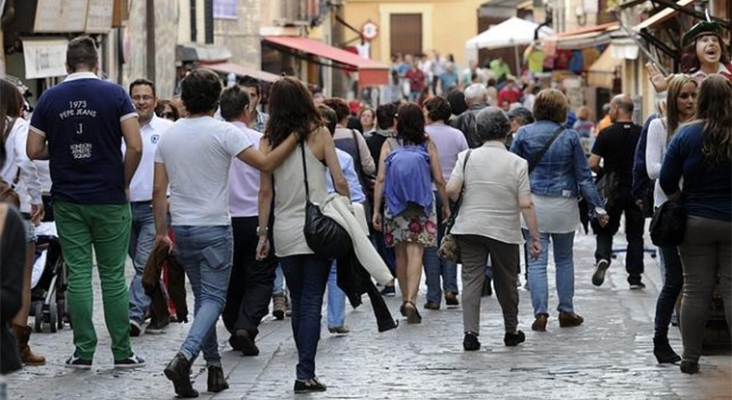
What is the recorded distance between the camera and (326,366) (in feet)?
39.1

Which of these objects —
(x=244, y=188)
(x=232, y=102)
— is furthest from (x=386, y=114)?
(x=232, y=102)

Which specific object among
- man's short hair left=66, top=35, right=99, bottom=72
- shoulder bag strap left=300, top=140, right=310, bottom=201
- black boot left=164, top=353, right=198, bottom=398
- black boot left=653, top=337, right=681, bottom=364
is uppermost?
man's short hair left=66, top=35, right=99, bottom=72


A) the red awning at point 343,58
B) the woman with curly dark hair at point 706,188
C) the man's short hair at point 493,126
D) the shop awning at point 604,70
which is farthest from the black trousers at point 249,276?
the shop awning at point 604,70

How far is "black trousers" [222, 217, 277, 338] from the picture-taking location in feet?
40.6

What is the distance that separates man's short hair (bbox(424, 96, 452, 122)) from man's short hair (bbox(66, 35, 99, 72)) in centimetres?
526

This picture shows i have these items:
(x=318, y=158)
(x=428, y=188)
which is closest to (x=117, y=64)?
(x=428, y=188)

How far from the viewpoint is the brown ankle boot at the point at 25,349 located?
38.0 ft

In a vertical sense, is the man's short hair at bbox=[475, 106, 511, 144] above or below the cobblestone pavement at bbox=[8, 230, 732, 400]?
above

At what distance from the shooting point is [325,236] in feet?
34.7

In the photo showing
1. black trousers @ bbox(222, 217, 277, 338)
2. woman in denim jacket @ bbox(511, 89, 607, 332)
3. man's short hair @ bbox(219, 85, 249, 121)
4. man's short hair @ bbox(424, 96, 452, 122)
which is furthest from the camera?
man's short hair @ bbox(424, 96, 452, 122)

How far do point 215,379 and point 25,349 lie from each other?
1.54 meters

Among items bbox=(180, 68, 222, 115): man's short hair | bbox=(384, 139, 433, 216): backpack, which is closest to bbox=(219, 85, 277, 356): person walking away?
bbox=(180, 68, 222, 115): man's short hair

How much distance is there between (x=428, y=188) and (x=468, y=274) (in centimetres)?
227

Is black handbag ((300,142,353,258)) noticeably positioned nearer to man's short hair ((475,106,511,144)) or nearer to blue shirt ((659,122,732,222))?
blue shirt ((659,122,732,222))
